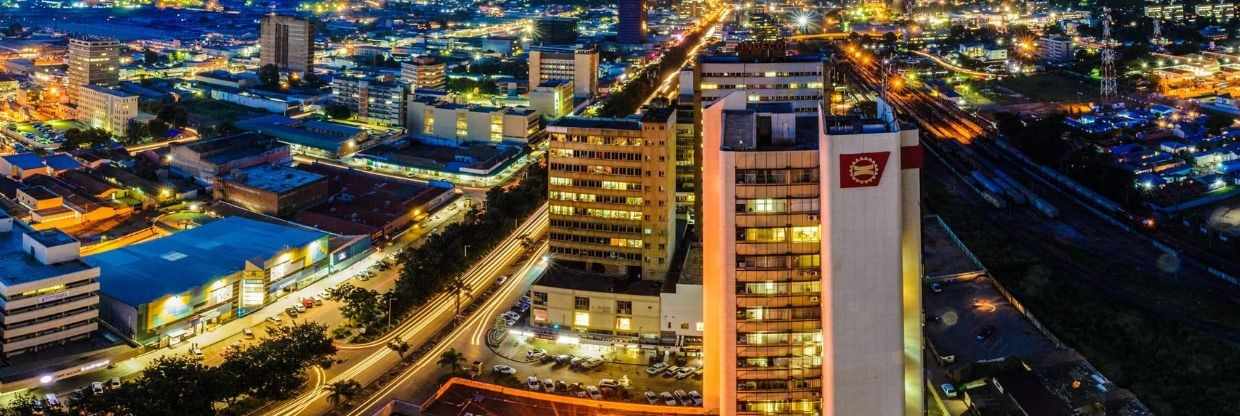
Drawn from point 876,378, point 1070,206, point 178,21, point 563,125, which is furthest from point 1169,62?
point 178,21

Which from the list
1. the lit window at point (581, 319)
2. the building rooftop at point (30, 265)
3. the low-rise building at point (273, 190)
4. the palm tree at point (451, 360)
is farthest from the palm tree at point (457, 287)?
the low-rise building at point (273, 190)

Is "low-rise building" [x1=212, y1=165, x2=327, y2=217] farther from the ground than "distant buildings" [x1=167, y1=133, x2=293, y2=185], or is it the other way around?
"distant buildings" [x1=167, y1=133, x2=293, y2=185]

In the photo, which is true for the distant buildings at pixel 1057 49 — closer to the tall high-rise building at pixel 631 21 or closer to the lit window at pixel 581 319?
the tall high-rise building at pixel 631 21

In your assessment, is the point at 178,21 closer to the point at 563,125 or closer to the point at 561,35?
the point at 561,35

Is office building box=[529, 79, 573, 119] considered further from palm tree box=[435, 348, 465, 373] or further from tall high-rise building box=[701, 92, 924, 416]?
tall high-rise building box=[701, 92, 924, 416]

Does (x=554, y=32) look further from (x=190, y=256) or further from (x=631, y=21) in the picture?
(x=190, y=256)

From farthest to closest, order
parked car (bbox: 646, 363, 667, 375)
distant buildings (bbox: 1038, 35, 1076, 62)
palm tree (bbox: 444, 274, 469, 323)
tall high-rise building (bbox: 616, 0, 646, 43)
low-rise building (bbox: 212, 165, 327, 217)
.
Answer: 1. tall high-rise building (bbox: 616, 0, 646, 43)
2. distant buildings (bbox: 1038, 35, 1076, 62)
3. low-rise building (bbox: 212, 165, 327, 217)
4. palm tree (bbox: 444, 274, 469, 323)
5. parked car (bbox: 646, 363, 667, 375)

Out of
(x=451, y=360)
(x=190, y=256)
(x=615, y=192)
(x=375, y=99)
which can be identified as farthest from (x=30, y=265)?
(x=375, y=99)

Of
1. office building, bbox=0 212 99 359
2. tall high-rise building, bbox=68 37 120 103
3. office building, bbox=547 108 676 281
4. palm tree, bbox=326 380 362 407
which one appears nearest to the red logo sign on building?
palm tree, bbox=326 380 362 407
